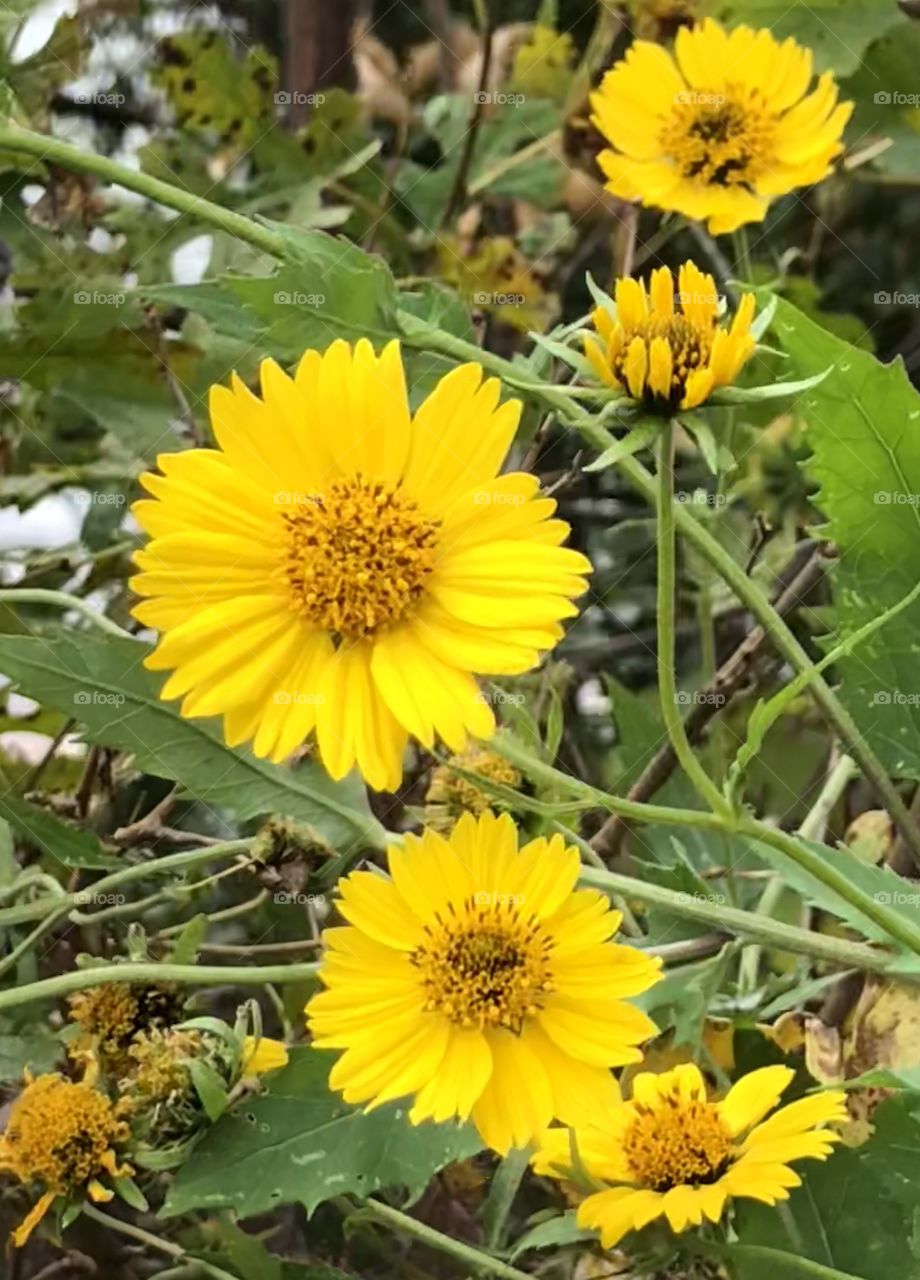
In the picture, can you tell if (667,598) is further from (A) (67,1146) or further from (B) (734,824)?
(A) (67,1146)

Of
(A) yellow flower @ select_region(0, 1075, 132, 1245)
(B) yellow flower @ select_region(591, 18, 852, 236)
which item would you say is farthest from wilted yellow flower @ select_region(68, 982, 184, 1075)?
(B) yellow flower @ select_region(591, 18, 852, 236)

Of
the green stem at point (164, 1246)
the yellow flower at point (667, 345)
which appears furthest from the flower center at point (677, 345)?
the green stem at point (164, 1246)

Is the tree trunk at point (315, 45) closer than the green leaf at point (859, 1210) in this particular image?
No

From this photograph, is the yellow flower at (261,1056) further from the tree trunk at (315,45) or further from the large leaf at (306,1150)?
the tree trunk at (315,45)

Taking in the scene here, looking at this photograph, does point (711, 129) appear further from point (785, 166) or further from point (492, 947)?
→ point (492, 947)

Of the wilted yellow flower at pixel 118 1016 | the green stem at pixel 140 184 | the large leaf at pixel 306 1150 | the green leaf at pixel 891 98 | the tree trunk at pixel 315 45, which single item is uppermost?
the green stem at pixel 140 184

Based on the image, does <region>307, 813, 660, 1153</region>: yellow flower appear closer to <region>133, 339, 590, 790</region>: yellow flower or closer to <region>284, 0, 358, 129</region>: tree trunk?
<region>133, 339, 590, 790</region>: yellow flower
